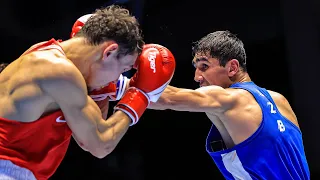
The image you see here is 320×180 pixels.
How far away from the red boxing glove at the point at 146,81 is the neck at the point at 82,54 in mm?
229

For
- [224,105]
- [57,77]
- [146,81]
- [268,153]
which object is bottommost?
[268,153]

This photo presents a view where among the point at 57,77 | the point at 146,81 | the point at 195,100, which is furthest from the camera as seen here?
the point at 195,100

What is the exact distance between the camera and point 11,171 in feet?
5.87

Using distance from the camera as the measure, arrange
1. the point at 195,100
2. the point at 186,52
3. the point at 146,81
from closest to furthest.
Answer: the point at 146,81, the point at 195,100, the point at 186,52

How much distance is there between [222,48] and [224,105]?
1.64ft

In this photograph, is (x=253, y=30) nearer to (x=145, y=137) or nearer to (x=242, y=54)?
(x=145, y=137)

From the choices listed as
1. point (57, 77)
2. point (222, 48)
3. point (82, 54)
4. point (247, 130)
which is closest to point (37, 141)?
point (57, 77)

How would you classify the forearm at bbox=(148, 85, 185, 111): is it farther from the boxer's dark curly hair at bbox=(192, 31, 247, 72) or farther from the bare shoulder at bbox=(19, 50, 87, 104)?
the bare shoulder at bbox=(19, 50, 87, 104)

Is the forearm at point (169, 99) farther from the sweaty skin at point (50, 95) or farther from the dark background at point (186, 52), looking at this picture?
the dark background at point (186, 52)

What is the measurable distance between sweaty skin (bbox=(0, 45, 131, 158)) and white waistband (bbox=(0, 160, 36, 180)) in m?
0.18

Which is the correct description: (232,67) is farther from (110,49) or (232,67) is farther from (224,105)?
(110,49)

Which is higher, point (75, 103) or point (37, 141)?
point (75, 103)

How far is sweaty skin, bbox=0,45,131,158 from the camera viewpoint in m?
1.78

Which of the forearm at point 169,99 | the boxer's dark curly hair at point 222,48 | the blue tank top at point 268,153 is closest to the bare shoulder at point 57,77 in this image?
the forearm at point 169,99
